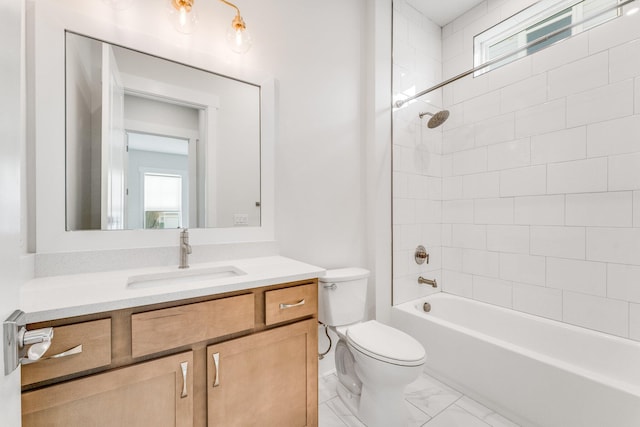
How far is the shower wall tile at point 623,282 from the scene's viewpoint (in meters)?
1.60

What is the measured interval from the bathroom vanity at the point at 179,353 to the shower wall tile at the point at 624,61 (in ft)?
6.75

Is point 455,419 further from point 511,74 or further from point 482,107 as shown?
point 511,74

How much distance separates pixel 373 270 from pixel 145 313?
149 centimetres

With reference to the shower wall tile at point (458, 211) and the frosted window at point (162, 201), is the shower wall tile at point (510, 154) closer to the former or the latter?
the shower wall tile at point (458, 211)

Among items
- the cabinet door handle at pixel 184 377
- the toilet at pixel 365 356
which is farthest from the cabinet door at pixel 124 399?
the toilet at pixel 365 356

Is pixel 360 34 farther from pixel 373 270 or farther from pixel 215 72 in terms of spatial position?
pixel 373 270

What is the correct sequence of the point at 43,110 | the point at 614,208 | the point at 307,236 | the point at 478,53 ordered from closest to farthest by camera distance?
the point at 43,110 → the point at 614,208 → the point at 307,236 → the point at 478,53

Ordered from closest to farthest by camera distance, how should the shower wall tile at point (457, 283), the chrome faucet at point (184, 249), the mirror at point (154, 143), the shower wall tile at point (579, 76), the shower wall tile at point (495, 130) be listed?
the mirror at point (154, 143), the chrome faucet at point (184, 249), the shower wall tile at point (579, 76), the shower wall tile at point (495, 130), the shower wall tile at point (457, 283)

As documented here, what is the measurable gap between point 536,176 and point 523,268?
655mm

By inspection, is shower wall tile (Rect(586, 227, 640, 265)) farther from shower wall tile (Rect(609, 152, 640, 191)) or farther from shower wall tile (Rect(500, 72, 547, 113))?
shower wall tile (Rect(500, 72, 547, 113))

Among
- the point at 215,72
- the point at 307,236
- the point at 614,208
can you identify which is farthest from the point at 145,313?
the point at 614,208

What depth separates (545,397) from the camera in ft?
4.53

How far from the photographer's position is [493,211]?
2.20 metres

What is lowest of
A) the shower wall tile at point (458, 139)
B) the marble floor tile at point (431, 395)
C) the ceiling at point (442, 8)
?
the marble floor tile at point (431, 395)
